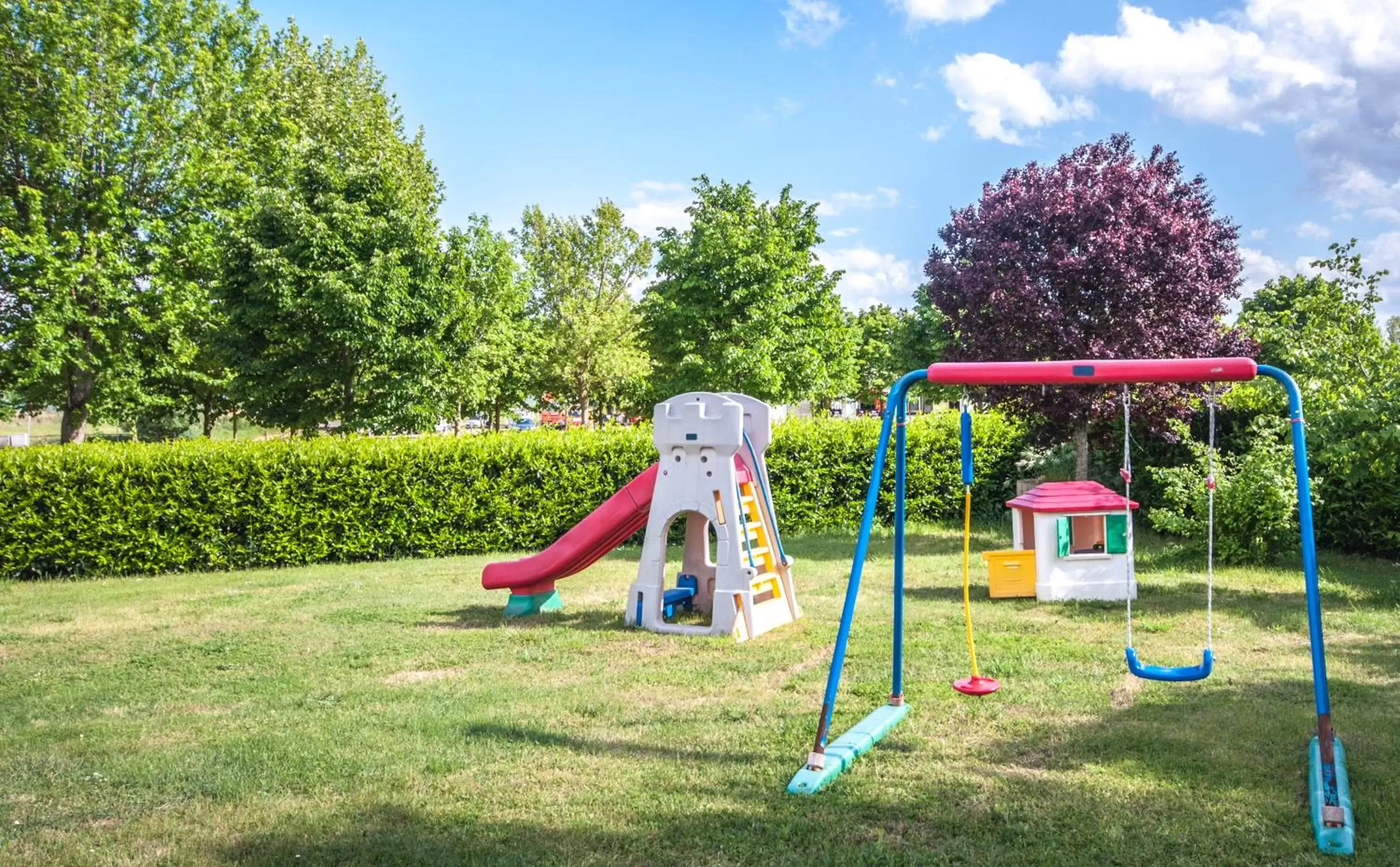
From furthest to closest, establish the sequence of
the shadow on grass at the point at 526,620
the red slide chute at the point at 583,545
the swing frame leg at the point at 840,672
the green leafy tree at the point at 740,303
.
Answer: the green leafy tree at the point at 740,303 < the red slide chute at the point at 583,545 < the shadow on grass at the point at 526,620 < the swing frame leg at the point at 840,672

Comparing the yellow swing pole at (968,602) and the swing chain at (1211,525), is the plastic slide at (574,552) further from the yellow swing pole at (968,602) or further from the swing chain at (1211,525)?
the swing chain at (1211,525)

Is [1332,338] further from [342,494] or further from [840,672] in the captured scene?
[342,494]

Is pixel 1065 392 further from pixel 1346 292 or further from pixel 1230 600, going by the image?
pixel 1230 600

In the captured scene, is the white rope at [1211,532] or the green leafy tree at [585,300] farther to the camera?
the green leafy tree at [585,300]

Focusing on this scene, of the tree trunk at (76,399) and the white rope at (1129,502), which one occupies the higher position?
the tree trunk at (76,399)

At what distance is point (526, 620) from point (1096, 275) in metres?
8.33

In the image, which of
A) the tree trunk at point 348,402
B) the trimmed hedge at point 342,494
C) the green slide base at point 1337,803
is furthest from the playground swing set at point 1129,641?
the tree trunk at point 348,402

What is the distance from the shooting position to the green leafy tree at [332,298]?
723 inches

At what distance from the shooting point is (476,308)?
22.1 meters

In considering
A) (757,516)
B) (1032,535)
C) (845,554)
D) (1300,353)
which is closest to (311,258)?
(845,554)

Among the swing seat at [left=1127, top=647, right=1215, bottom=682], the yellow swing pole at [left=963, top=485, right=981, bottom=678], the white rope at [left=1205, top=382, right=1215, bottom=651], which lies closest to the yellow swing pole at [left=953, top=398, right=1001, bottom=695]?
the yellow swing pole at [left=963, top=485, right=981, bottom=678]

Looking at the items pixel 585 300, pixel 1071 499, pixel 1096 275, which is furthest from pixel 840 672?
pixel 585 300

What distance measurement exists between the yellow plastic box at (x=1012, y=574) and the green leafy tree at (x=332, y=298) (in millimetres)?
12970

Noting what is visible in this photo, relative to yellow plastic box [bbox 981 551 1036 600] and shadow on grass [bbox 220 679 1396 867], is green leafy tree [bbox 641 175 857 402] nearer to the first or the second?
yellow plastic box [bbox 981 551 1036 600]
